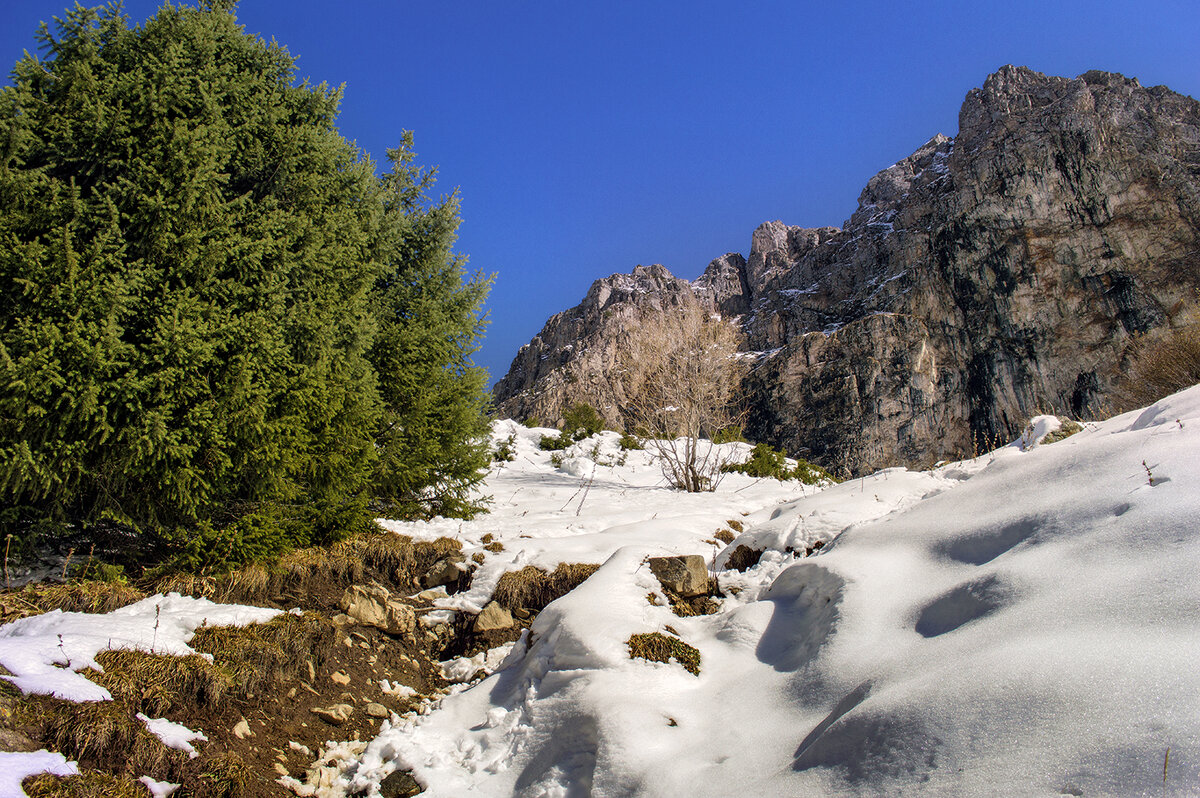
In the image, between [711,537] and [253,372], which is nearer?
[253,372]

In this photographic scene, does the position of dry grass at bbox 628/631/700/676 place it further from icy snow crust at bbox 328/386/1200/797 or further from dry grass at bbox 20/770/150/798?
dry grass at bbox 20/770/150/798

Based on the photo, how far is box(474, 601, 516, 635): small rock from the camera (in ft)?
18.4

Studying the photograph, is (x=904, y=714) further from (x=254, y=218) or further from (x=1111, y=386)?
(x=1111, y=386)

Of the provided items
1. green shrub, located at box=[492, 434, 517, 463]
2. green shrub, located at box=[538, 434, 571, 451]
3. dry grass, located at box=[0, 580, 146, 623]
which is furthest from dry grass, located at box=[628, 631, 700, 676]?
green shrub, located at box=[538, 434, 571, 451]

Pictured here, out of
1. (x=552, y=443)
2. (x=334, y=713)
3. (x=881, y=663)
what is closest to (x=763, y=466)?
(x=552, y=443)

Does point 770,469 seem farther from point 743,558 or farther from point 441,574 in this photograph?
point 441,574

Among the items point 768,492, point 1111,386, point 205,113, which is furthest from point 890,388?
point 205,113

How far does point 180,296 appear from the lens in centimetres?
497

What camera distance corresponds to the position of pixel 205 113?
5.73 metres

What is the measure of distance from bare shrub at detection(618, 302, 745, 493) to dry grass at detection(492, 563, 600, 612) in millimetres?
8083

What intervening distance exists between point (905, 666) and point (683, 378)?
1249 cm

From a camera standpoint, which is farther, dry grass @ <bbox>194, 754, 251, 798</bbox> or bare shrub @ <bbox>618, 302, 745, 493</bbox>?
bare shrub @ <bbox>618, 302, 745, 493</bbox>

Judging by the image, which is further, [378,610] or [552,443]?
[552,443]

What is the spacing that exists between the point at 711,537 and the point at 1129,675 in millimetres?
5615
